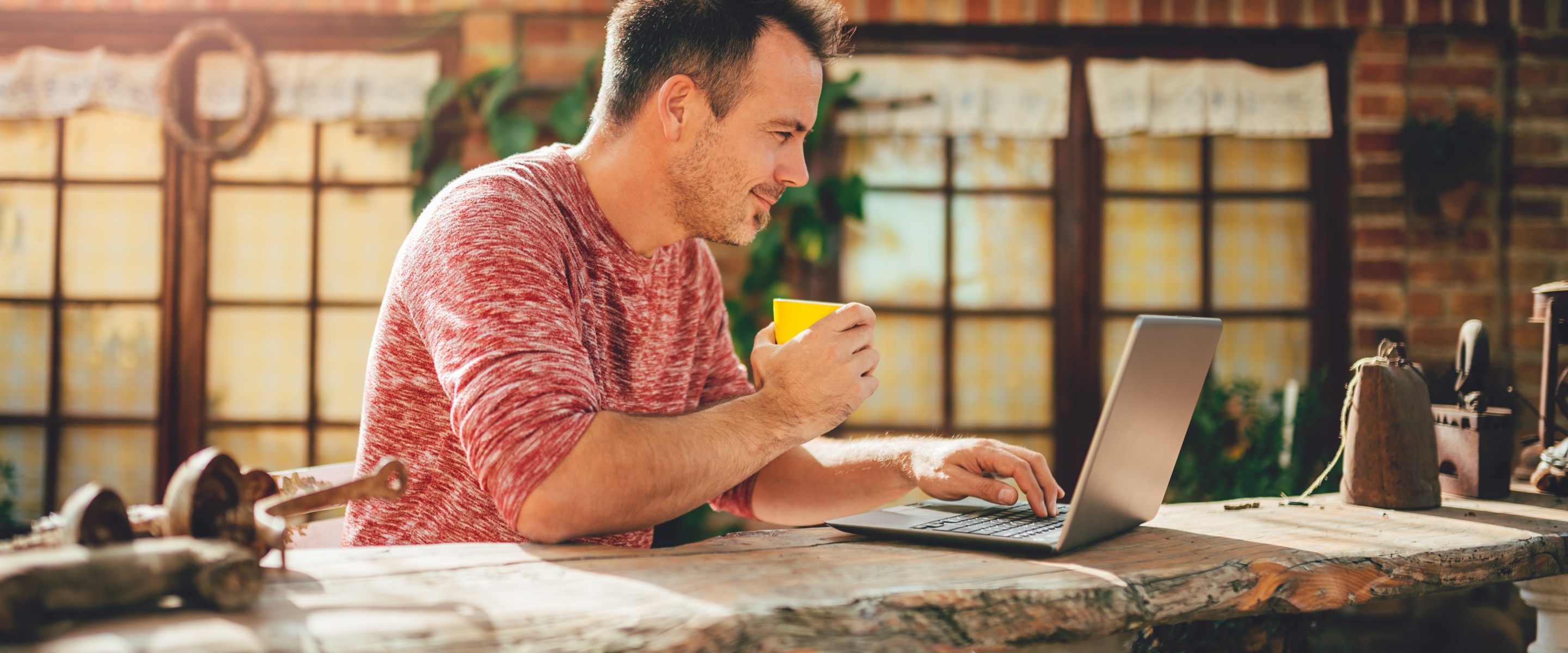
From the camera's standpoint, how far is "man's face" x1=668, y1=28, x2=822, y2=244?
1388 mm

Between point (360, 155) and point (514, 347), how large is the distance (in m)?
2.36

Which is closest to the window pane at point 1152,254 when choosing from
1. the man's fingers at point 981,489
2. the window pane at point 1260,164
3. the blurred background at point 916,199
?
the blurred background at point 916,199

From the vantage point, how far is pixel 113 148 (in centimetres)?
305

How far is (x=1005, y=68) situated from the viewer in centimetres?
301

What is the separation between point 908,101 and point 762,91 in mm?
1707

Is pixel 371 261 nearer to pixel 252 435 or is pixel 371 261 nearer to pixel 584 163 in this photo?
pixel 252 435

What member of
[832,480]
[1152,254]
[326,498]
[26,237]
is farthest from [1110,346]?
[26,237]

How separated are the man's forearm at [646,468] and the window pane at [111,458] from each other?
2.70 metres

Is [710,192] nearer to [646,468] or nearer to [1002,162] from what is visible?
[646,468]

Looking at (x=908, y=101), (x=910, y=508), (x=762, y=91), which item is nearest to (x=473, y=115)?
(x=908, y=101)

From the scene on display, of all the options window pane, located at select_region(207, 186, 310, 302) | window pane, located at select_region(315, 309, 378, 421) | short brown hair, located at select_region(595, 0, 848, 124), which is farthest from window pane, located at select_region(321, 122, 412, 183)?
short brown hair, located at select_region(595, 0, 848, 124)

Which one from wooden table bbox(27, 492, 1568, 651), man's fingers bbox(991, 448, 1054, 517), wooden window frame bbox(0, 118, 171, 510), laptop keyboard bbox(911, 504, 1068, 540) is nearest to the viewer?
wooden table bbox(27, 492, 1568, 651)

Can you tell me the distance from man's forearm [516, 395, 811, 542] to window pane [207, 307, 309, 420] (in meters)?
2.42

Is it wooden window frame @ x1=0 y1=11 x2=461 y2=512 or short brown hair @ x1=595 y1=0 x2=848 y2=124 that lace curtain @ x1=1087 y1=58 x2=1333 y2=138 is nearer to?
short brown hair @ x1=595 y1=0 x2=848 y2=124
